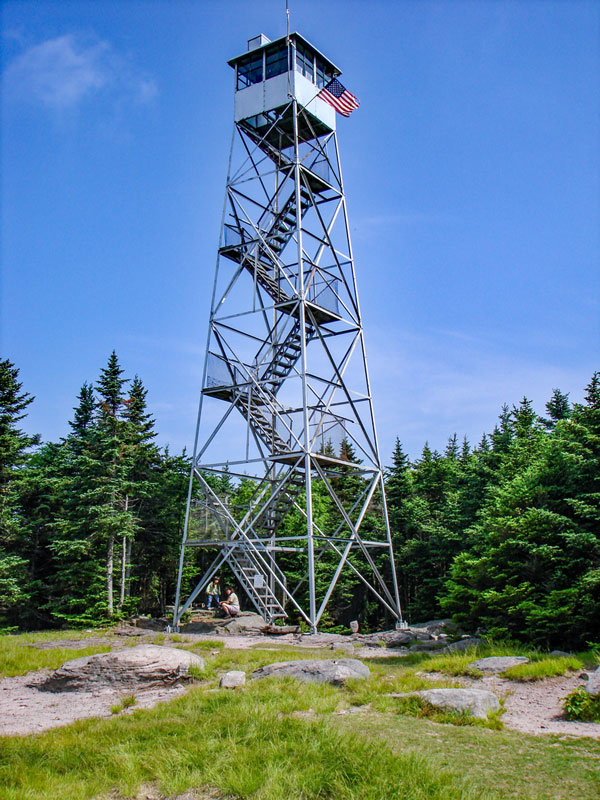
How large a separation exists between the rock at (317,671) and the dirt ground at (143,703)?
4.67 ft

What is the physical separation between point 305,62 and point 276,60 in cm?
115

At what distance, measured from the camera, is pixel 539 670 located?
10352mm

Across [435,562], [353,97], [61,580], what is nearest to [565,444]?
[353,97]

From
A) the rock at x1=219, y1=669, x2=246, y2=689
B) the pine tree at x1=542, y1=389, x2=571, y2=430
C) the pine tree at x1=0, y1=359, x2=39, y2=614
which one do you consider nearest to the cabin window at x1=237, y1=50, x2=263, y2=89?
the pine tree at x1=0, y1=359, x2=39, y2=614

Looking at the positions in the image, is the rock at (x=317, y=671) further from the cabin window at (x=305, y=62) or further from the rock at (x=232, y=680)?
the cabin window at (x=305, y=62)

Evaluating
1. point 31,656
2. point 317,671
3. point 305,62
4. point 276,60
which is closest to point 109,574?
point 31,656

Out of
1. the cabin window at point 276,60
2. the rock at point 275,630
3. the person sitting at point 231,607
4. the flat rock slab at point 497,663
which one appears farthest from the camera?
the cabin window at point 276,60

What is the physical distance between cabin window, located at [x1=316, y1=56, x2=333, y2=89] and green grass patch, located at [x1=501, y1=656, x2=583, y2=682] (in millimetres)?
22493

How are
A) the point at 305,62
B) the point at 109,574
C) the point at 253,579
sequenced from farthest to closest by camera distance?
the point at 109,574
the point at 305,62
the point at 253,579

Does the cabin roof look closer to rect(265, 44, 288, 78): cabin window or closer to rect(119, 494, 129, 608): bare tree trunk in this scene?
rect(265, 44, 288, 78): cabin window

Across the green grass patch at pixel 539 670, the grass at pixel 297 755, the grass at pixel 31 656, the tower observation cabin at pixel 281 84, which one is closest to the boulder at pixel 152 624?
the grass at pixel 31 656

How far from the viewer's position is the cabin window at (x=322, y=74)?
2502 centimetres

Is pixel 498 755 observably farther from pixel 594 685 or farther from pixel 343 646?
pixel 343 646

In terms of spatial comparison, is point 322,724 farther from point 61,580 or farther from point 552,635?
point 61,580
